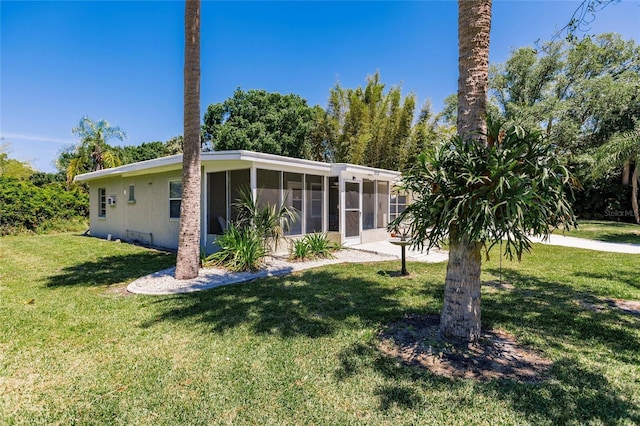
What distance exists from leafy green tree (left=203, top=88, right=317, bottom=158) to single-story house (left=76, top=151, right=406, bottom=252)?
1088 centimetres

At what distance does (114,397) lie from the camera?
2674mm

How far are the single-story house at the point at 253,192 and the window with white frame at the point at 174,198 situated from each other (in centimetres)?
3

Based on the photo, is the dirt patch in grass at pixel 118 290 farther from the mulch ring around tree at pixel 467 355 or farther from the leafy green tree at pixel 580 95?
the leafy green tree at pixel 580 95

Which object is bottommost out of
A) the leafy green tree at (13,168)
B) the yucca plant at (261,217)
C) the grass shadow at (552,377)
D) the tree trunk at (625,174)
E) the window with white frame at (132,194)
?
the grass shadow at (552,377)

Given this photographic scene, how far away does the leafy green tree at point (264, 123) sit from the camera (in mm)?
24000

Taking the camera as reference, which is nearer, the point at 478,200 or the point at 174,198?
the point at 478,200

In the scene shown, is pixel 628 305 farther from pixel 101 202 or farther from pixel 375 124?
pixel 101 202

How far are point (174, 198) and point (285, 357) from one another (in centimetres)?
872

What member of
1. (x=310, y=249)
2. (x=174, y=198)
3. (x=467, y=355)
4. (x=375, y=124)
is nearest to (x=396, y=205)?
(x=310, y=249)

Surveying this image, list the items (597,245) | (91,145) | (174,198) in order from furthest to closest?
(91,145) < (597,245) < (174,198)

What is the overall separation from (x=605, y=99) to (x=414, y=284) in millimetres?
19893

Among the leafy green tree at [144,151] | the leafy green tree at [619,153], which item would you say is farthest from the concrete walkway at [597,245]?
the leafy green tree at [144,151]

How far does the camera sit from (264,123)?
24.9 meters

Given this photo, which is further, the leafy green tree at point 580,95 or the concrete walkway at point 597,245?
the leafy green tree at point 580,95
